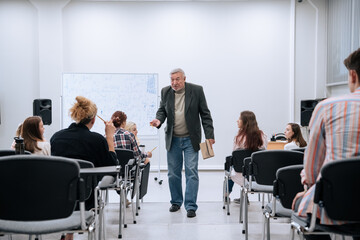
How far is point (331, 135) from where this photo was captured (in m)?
1.65

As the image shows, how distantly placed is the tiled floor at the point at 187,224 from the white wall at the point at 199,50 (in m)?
3.11

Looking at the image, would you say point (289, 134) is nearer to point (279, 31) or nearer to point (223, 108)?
point (223, 108)

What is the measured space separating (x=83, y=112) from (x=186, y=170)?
1.75m

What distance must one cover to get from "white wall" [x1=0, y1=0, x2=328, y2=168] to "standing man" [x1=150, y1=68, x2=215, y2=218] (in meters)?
3.52

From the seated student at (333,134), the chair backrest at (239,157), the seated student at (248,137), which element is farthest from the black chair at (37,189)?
the seated student at (248,137)

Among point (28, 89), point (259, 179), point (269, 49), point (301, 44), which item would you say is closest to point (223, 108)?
point (269, 49)

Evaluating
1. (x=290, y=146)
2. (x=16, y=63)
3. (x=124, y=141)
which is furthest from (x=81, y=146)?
(x=16, y=63)

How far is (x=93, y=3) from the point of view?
7.77 metres

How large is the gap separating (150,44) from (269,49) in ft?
8.21

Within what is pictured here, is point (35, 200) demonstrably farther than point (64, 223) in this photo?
No

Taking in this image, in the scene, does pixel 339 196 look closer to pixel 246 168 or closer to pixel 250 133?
pixel 246 168

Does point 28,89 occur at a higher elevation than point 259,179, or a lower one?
higher

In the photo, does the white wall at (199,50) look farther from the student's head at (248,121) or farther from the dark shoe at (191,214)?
the dark shoe at (191,214)

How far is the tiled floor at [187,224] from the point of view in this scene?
340 centimetres
